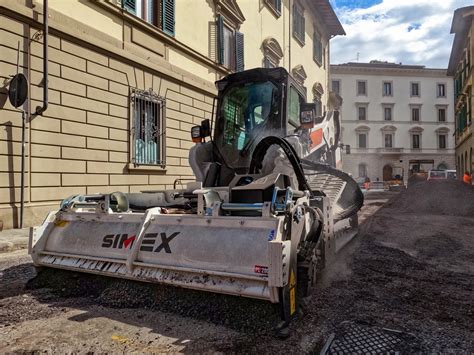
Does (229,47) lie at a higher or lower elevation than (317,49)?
lower

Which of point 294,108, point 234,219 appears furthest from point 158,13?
point 234,219

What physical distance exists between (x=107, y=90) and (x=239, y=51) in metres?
7.12

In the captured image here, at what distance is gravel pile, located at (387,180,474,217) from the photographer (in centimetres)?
1146

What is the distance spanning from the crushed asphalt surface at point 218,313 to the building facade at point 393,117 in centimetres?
4920

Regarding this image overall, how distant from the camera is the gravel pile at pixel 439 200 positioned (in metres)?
11.5

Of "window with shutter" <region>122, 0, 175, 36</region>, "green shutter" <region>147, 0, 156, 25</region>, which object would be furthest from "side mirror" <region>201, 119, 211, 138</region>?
"green shutter" <region>147, 0, 156, 25</region>

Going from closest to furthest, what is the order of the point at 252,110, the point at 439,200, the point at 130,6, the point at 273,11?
the point at 252,110, the point at 130,6, the point at 439,200, the point at 273,11

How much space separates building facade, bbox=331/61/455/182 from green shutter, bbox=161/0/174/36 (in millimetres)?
43845

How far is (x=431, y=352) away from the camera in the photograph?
2.41 meters

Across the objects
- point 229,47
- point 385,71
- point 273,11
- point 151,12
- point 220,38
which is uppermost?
point 385,71

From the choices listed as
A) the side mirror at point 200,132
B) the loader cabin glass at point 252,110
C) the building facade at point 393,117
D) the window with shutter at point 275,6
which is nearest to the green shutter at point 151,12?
the loader cabin glass at point 252,110

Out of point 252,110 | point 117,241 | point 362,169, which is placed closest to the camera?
point 117,241

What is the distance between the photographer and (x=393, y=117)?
52.7 metres

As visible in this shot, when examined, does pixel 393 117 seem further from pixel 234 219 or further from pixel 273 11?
pixel 234 219
